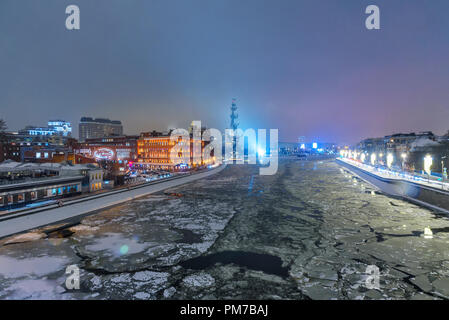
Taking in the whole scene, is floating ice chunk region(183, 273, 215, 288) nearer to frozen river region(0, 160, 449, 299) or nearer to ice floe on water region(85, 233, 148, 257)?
frozen river region(0, 160, 449, 299)

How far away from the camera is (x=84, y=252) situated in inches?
286

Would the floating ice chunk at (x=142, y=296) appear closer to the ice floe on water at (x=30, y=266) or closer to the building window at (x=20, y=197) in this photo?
the ice floe on water at (x=30, y=266)

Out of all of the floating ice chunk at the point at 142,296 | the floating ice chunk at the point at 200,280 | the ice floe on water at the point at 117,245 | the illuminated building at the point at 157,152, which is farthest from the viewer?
the illuminated building at the point at 157,152

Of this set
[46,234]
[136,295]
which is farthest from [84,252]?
[136,295]

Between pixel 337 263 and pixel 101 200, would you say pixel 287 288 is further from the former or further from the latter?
pixel 101 200

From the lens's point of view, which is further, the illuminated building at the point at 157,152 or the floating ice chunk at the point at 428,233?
the illuminated building at the point at 157,152

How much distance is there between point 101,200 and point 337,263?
43.1ft

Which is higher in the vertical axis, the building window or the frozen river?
the frozen river

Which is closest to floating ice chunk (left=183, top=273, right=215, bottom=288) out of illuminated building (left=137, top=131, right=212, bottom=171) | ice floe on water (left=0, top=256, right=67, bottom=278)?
ice floe on water (left=0, top=256, right=67, bottom=278)

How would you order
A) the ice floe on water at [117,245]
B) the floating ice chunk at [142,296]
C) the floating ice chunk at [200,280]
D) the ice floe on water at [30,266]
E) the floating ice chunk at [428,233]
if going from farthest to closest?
the floating ice chunk at [428,233] → the ice floe on water at [117,245] → the ice floe on water at [30,266] → the floating ice chunk at [200,280] → the floating ice chunk at [142,296]

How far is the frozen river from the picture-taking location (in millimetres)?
5199

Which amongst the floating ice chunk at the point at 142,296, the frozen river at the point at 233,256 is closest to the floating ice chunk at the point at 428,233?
the frozen river at the point at 233,256

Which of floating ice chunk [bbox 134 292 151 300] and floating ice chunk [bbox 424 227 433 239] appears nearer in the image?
floating ice chunk [bbox 134 292 151 300]

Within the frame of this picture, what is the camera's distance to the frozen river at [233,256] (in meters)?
5.20
